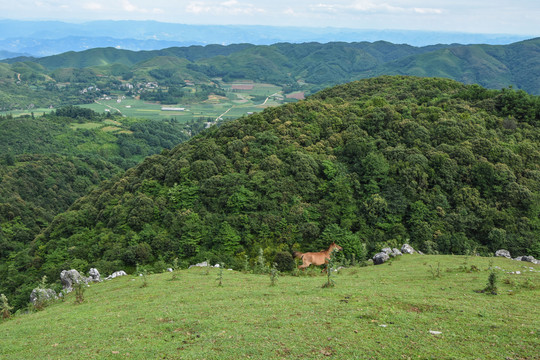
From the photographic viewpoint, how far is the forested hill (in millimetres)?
31250

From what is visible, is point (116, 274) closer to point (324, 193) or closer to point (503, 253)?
point (324, 193)

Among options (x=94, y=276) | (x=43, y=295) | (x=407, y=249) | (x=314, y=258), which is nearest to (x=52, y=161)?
(x=94, y=276)

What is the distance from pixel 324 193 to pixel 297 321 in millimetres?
22546

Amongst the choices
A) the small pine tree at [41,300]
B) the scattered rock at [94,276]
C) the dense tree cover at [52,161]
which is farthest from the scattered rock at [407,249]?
the dense tree cover at [52,161]

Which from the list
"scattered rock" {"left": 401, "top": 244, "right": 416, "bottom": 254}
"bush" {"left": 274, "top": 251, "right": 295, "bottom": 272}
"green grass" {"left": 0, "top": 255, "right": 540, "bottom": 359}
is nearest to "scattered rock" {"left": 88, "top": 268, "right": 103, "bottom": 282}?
"green grass" {"left": 0, "top": 255, "right": 540, "bottom": 359}

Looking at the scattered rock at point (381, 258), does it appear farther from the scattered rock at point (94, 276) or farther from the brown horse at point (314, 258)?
the scattered rock at point (94, 276)

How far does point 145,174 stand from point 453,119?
125 feet

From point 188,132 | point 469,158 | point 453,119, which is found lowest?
point 188,132

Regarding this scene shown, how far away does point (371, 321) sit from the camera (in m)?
13.8

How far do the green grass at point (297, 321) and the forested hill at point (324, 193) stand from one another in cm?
938

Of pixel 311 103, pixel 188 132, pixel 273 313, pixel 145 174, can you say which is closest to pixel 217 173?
pixel 145 174

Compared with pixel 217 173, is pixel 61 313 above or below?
below

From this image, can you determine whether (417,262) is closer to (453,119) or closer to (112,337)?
(112,337)

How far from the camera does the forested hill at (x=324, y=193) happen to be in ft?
103
